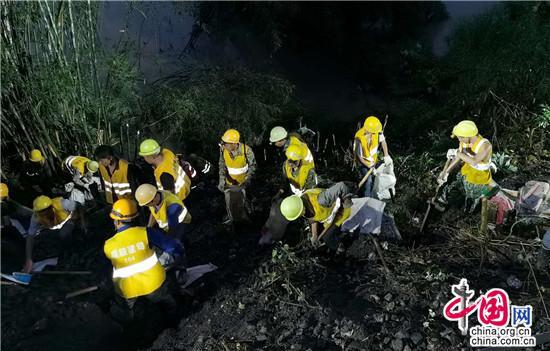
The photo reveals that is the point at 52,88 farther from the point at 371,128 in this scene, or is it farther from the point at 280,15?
the point at 280,15

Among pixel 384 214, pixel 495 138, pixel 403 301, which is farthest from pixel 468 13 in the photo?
pixel 403 301

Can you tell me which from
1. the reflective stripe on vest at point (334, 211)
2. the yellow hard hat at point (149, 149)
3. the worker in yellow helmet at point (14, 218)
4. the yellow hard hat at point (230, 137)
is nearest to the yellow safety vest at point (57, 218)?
the worker in yellow helmet at point (14, 218)

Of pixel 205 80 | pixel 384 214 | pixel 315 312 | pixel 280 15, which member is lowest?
pixel 315 312

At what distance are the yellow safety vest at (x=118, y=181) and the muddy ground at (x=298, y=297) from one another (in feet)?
2.92

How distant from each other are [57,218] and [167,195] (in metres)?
1.63

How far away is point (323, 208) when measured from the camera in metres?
4.79

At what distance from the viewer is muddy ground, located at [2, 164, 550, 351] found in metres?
4.17

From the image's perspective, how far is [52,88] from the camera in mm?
6188

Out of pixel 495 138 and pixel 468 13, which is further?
pixel 468 13

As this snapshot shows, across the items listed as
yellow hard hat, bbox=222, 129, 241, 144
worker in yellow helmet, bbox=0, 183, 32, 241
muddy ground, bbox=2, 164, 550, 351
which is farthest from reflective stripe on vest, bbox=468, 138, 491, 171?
worker in yellow helmet, bbox=0, 183, 32, 241

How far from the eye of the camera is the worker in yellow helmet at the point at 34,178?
21.2 ft

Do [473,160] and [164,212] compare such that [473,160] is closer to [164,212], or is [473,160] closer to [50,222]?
[164,212]

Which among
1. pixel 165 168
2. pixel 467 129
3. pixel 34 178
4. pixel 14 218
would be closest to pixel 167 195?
pixel 165 168

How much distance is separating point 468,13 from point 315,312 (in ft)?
38.3
